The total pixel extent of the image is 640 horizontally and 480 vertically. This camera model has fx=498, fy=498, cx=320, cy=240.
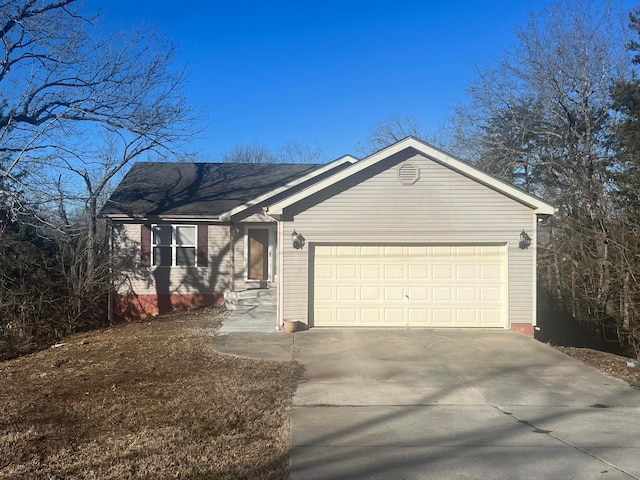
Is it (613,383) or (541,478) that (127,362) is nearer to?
(541,478)

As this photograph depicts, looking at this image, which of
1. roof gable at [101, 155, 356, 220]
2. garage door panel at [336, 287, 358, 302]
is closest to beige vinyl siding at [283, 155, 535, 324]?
garage door panel at [336, 287, 358, 302]

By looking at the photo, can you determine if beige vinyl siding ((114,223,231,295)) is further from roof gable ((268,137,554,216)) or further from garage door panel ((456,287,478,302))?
garage door panel ((456,287,478,302))

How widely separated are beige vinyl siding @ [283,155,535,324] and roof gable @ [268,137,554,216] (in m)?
0.19

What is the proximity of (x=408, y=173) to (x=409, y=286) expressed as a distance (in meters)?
2.75

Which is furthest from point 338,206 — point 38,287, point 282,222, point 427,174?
point 38,287

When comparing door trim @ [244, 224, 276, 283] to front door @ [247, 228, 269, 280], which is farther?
front door @ [247, 228, 269, 280]

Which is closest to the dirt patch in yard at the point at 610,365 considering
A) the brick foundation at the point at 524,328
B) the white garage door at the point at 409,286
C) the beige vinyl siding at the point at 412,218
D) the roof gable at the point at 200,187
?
the brick foundation at the point at 524,328

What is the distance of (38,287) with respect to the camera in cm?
1384

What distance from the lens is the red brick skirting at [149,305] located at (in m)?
16.9

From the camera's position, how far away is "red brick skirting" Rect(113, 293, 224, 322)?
16.9 metres

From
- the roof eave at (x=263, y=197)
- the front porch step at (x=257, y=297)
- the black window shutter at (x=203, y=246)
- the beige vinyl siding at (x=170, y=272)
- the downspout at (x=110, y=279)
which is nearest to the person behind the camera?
the front porch step at (x=257, y=297)

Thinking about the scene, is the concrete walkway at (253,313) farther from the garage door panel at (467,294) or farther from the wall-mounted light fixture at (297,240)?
the garage door panel at (467,294)

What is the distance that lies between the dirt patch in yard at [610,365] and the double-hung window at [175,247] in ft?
38.4

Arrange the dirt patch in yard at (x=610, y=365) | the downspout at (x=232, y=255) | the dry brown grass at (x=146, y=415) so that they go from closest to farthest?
the dry brown grass at (x=146, y=415) → the dirt patch in yard at (x=610, y=365) → the downspout at (x=232, y=255)
